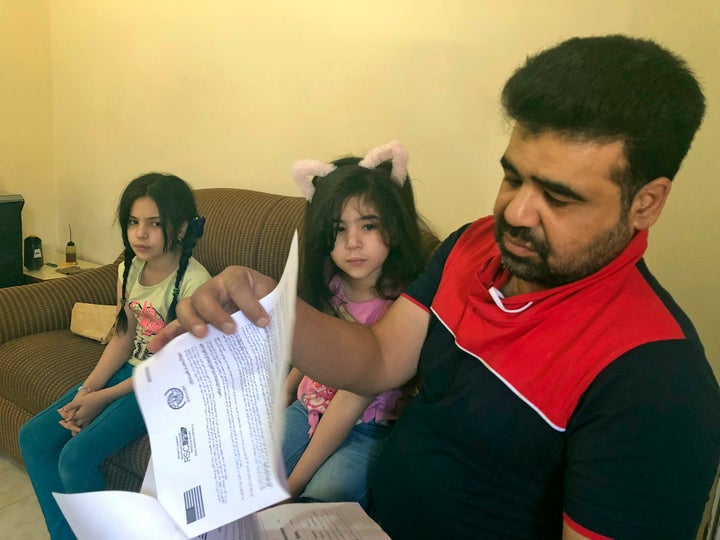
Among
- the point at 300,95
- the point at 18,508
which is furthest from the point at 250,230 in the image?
the point at 18,508

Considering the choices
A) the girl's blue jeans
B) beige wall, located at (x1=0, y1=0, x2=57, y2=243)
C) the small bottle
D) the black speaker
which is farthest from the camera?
the small bottle

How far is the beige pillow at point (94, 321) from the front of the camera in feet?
5.98

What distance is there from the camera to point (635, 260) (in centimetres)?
70

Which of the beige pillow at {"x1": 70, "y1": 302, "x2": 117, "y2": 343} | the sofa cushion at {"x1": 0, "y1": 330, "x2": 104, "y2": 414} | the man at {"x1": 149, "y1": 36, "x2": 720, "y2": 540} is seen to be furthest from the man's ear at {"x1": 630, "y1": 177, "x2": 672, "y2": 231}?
the beige pillow at {"x1": 70, "y1": 302, "x2": 117, "y2": 343}

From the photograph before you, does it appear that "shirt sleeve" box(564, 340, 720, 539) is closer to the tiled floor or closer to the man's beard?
the man's beard

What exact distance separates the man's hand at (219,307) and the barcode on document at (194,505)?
0.15 meters

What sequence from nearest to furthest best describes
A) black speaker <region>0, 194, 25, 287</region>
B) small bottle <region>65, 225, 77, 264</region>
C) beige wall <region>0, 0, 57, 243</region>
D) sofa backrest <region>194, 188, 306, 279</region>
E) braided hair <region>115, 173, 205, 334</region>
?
braided hair <region>115, 173, 205, 334</region> → sofa backrest <region>194, 188, 306, 279</region> → black speaker <region>0, 194, 25, 287</region> → beige wall <region>0, 0, 57, 243</region> → small bottle <region>65, 225, 77, 264</region>

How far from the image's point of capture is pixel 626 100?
1.99 ft

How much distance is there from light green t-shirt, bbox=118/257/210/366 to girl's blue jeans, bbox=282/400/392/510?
0.41m

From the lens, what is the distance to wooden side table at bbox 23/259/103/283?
267 centimetres

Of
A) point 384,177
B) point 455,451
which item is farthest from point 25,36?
point 455,451

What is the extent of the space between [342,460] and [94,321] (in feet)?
3.61

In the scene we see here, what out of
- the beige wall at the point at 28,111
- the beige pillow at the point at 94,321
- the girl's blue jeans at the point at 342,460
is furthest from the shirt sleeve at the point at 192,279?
the beige wall at the point at 28,111

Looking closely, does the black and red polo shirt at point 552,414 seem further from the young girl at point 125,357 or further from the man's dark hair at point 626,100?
the young girl at point 125,357
